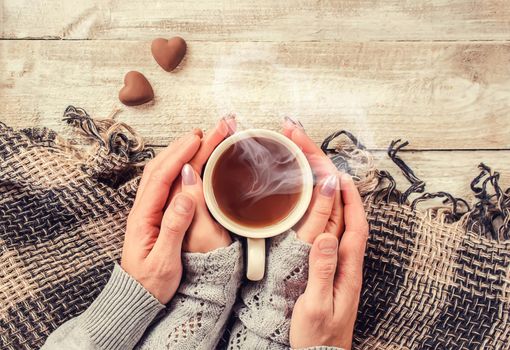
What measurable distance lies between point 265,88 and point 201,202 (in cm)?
28

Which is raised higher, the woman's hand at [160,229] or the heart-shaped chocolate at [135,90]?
the heart-shaped chocolate at [135,90]

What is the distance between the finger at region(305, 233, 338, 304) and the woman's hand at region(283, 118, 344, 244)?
0.10 ft

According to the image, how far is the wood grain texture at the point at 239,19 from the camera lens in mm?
1128

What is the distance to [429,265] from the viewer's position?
1072 millimetres

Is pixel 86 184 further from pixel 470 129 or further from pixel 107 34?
pixel 470 129

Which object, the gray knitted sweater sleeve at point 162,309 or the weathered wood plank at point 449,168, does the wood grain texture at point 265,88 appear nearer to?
the weathered wood plank at point 449,168

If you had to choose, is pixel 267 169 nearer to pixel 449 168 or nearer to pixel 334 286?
pixel 334 286

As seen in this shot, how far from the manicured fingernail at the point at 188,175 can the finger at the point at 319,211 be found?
0.68ft

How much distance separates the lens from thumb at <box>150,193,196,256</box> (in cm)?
96

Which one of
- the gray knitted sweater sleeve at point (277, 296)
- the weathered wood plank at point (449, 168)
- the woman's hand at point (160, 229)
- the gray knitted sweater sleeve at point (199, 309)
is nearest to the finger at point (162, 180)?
the woman's hand at point (160, 229)

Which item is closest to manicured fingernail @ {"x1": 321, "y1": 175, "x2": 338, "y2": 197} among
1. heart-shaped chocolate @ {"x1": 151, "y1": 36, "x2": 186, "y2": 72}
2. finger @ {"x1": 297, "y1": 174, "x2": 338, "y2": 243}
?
finger @ {"x1": 297, "y1": 174, "x2": 338, "y2": 243}

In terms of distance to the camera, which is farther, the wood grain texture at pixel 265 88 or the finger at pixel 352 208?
the wood grain texture at pixel 265 88

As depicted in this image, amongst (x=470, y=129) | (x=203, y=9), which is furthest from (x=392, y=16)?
(x=203, y=9)

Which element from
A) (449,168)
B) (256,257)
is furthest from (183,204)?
(449,168)
